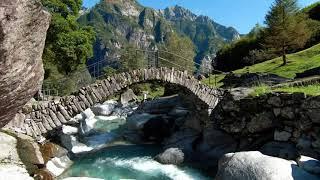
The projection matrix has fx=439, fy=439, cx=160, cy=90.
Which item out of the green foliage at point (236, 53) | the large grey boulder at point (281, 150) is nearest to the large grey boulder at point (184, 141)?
the large grey boulder at point (281, 150)

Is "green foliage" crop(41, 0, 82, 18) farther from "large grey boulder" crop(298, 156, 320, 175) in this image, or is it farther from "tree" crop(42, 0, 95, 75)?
"large grey boulder" crop(298, 156, 320, 175)

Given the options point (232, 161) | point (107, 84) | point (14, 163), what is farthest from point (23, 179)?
point (107, 84)

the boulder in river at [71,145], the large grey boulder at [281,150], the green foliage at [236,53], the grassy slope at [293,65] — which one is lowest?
the boulder in river at [71,145]

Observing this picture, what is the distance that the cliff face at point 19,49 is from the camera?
781 centimetres

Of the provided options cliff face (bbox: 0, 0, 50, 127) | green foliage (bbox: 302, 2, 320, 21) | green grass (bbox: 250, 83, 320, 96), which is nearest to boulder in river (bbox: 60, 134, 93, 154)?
green grass (bbox: 250, 83, 320, 96)

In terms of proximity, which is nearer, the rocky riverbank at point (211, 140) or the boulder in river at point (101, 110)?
the rocky riverbank at point (211, 140)

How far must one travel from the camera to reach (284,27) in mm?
45312

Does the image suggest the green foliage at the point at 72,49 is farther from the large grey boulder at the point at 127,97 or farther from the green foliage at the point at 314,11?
the green foliage at the point at 314,11

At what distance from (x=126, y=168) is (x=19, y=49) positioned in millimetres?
16422

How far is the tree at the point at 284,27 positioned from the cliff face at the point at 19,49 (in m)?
37.9

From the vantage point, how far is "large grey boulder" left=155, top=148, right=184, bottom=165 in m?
25.1

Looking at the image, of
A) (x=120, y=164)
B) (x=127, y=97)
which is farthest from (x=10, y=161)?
(x=127, y=97)

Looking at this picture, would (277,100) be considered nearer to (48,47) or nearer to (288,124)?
(288,124)

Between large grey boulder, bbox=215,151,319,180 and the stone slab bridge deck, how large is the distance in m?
10.4
